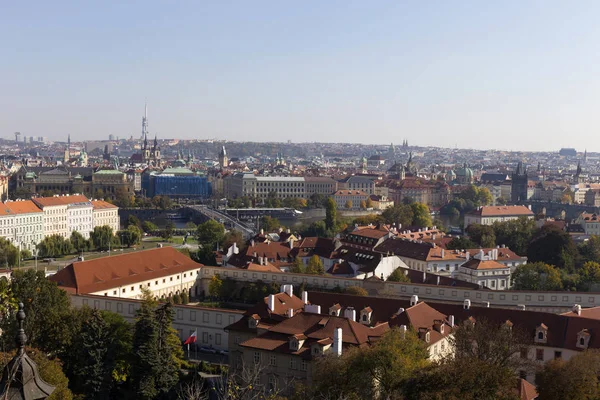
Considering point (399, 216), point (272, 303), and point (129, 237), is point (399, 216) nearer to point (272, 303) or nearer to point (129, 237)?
point (129, 237)

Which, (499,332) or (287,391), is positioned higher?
(499,332)

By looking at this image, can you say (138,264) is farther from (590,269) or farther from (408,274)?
(590,269)

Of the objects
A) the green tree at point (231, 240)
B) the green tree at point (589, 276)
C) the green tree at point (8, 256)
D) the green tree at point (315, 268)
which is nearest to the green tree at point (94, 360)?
the green tree at point (315, 268)

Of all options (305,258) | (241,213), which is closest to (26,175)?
(241,213)

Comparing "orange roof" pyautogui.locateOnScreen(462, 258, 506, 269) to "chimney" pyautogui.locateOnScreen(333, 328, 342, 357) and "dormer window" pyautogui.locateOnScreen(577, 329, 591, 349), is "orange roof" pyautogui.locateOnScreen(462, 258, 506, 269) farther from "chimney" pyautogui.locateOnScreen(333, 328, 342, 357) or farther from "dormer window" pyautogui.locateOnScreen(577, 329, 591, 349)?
"chimney" pyautogui.locateOnScreen(333, 328, 342, 357)

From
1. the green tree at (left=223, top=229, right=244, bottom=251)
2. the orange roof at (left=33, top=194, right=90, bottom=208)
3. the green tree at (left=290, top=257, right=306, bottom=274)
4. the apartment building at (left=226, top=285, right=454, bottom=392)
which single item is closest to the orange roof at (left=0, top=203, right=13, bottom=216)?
the orange roof at (left=33, top=194, right=90, bottom=208)

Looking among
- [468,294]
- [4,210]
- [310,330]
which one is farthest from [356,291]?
[4,210]

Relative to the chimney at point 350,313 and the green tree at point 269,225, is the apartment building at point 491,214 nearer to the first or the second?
the green tree at point 269,225
